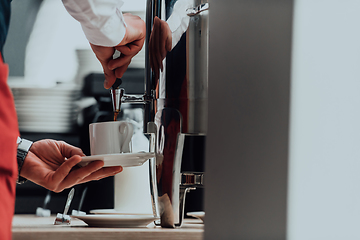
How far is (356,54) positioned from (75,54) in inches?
42.4

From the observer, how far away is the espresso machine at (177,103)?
0.52m

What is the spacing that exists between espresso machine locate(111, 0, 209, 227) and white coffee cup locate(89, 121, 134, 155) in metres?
0.04

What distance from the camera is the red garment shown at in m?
0.33

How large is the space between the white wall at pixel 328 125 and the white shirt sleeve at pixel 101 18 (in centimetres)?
42

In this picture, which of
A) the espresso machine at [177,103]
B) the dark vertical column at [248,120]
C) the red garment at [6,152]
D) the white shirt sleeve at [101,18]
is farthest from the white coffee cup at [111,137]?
the dark vertical column at [248,120]

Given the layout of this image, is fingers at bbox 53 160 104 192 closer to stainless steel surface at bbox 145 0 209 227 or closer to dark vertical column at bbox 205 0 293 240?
stainless steel surface at bbox 145 0 209 227

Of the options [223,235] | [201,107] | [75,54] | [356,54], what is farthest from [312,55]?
[75,54]

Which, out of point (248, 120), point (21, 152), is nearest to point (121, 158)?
point (21, 152)

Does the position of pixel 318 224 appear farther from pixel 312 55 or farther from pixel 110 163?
pixel 110 163

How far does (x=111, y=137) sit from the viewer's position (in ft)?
1.93

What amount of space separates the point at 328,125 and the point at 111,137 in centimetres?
43

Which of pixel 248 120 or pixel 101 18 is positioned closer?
pixel 248 120

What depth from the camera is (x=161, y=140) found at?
552 millimetres

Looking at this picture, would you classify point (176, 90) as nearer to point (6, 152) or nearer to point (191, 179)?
point (191, 179)
